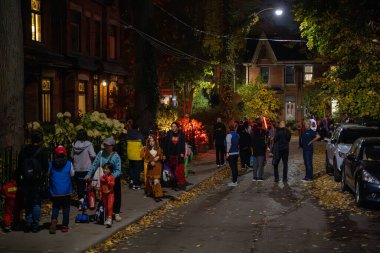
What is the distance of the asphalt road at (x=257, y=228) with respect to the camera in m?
9.41

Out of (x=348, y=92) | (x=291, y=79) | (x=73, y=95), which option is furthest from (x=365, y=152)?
(x=291, y=79)

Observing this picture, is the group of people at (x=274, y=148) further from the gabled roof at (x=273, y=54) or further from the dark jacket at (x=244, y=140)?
the gabled roof at (x=273, y=54)

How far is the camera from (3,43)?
1273cm

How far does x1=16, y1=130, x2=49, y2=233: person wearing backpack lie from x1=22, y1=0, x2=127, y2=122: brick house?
11536 millimetres

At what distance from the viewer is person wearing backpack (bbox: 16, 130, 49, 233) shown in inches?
403

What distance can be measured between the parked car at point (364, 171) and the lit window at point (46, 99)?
13.9m

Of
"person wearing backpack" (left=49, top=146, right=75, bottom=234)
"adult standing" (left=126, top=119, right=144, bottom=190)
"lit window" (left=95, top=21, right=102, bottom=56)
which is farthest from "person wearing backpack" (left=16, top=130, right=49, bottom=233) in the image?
"lit window" (left=95, top=21, right=102, bottom=56)

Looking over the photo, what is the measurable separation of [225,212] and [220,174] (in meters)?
7.91

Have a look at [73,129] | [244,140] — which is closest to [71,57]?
[244,140]

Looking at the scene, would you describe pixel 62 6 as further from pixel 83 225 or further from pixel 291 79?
pixel 291 79

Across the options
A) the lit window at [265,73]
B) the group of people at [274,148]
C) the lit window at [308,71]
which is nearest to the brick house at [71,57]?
the group of people at [274,148]

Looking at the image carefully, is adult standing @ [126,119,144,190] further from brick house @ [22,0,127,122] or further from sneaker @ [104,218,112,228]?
brick house @ [22,0,127,122]

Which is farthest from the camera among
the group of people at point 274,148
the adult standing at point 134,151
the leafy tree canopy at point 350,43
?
the leafy tree canopy at point 350,43

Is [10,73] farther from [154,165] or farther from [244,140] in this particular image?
[244,140]
